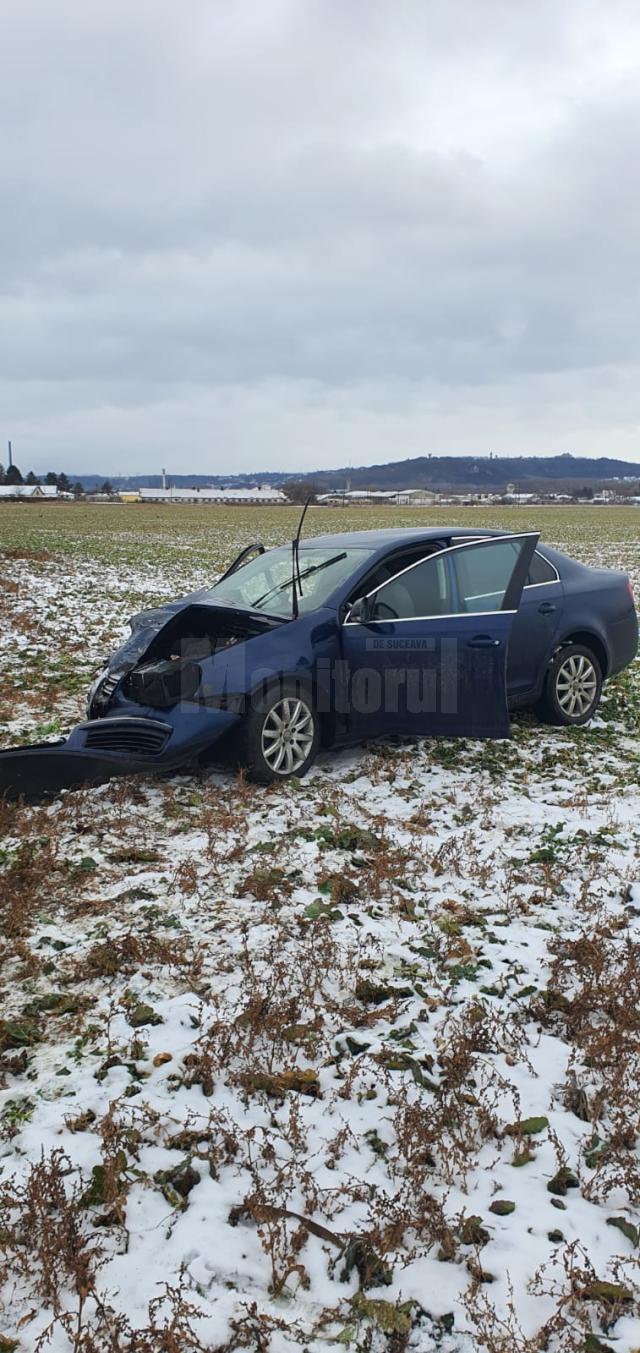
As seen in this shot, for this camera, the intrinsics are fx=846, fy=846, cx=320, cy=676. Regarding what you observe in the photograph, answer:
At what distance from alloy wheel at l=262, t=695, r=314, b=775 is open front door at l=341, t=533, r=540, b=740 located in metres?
0.37

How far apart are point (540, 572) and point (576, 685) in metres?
1.03

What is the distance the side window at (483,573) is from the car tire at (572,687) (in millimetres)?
906

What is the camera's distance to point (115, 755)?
210 inches

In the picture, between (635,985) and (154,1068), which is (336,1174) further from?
(635,985)

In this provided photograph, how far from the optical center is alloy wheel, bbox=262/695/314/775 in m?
5.65

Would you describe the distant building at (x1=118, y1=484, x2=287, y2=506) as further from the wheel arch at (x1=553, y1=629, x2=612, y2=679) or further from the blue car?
the blue car

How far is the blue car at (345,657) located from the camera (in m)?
5.47

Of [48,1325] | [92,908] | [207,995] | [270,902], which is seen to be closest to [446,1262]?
[48,1325]

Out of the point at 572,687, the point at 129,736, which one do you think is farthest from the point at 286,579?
the point at 572,687

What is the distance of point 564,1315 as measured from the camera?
2197 millimetres

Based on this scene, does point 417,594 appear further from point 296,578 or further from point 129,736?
point 129,736

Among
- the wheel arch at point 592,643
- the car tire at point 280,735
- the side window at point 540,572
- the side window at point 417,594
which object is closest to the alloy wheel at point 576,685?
A: the wheel arch at point 592,643

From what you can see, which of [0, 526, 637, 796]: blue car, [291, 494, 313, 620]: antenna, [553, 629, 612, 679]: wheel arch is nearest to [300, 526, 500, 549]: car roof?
[0, 526, 637, 796]: blue car

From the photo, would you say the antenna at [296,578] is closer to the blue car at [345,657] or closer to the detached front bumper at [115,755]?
the blue car at [345,657]
